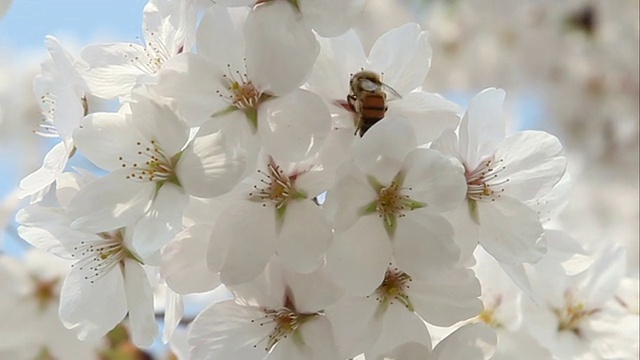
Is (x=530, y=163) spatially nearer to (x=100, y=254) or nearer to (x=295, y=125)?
(x=295, y=125)

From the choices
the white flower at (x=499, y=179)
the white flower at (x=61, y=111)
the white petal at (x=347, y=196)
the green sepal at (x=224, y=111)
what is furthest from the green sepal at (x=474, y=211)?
the white flower at (x=61, y=111)

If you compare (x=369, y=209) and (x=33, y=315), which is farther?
(x=33, y=315)

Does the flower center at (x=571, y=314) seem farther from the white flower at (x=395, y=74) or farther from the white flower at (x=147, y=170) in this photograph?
the white flower at (x=147, y=170)

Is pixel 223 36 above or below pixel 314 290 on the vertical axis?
above

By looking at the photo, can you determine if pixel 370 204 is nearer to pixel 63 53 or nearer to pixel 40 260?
pixel 63 53

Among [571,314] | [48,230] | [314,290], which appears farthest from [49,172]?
[571,314]

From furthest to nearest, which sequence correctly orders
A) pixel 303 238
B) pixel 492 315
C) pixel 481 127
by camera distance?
1. pixel 492 315
2. pixel 481 127
3. pixel 303 238
